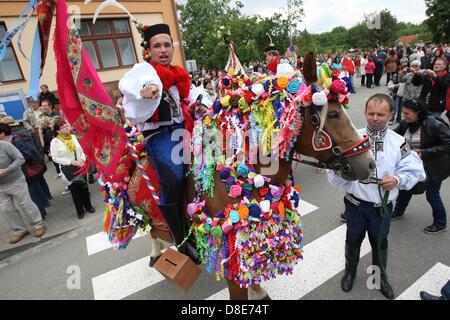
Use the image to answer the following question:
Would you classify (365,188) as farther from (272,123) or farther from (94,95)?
(94,95)

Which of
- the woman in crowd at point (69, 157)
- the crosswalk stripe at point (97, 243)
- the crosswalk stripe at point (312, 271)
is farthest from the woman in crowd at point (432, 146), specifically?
the woman in crowd at point (69, 157)

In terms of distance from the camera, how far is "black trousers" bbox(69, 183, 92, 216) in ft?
17.3

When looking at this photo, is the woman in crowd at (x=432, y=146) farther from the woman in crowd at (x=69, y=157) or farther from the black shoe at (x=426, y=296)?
the woman in crowd at (x=69, y=157)

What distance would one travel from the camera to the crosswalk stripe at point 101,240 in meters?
4.37

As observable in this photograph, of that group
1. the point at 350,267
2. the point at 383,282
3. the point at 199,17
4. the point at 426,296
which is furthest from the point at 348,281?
the point at 199,17

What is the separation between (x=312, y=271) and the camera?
323 cm

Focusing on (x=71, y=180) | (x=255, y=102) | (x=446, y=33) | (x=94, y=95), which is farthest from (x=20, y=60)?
(x=446, y=33)

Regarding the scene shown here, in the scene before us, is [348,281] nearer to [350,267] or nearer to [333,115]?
[350,267]

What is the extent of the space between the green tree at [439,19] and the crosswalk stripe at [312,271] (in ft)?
108

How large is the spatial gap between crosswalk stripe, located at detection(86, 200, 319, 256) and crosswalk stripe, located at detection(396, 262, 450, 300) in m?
1.77

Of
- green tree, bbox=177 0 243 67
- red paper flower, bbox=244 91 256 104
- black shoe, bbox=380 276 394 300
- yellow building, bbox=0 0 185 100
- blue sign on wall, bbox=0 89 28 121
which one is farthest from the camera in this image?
green tree, bbox=177 0 243 67

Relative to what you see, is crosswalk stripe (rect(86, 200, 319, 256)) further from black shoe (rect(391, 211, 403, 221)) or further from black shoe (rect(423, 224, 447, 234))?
black shoe (rect(423, 224, 447, 234))

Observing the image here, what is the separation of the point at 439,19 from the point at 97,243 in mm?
34938

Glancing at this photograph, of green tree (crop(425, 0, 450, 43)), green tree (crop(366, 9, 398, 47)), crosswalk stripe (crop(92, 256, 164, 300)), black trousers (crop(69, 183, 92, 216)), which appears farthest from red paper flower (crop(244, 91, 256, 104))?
green tree (crop(366, 9, 398, 47))
